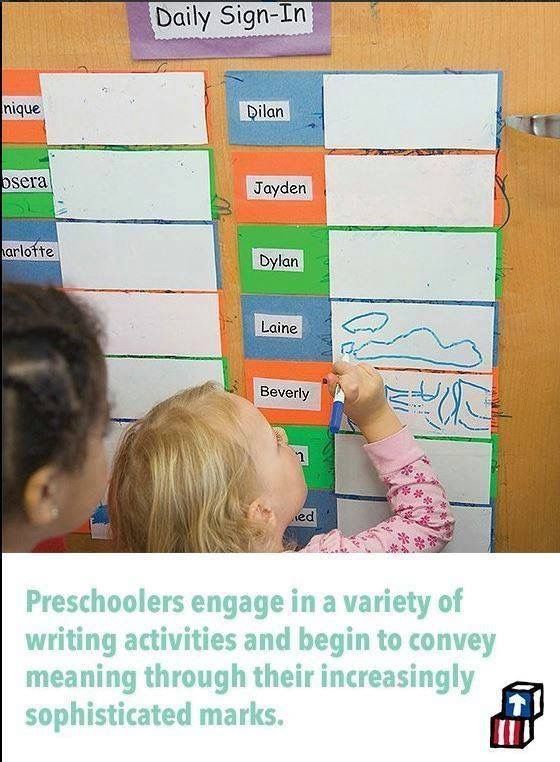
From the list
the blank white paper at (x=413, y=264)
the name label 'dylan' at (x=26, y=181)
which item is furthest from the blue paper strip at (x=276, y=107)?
the name label 'dylan' at (x=26, y=181)

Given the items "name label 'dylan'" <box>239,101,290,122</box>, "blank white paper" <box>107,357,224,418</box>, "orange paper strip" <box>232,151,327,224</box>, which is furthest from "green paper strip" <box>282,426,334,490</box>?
"name label 'dylan'" <box>239,101,290,122</box>

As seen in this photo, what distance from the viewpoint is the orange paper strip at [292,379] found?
1.13 meters

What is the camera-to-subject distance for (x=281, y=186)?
1.04m

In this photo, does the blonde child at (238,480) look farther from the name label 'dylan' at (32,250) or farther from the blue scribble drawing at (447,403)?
the name label 'dylan' at (32,250)

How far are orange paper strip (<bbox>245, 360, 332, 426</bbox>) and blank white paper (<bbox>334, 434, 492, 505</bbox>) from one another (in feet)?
0.13

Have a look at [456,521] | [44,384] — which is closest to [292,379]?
[456,521]

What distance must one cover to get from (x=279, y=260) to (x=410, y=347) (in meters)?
0.17

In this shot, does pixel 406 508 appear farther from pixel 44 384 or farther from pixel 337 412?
pixel 44 384

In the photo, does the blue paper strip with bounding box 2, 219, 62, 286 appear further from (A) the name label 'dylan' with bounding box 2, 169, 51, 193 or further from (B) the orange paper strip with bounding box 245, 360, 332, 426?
(B) the orange paper strip with bounding box 245, 360, 332, 426
